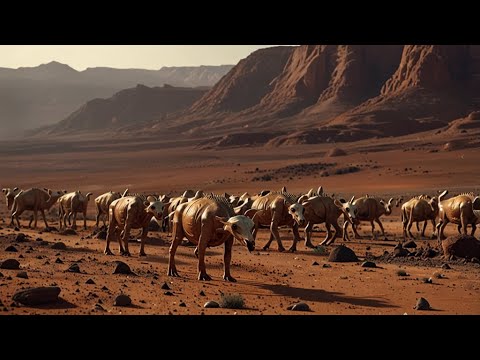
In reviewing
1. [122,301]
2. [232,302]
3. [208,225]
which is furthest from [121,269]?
[232,302]

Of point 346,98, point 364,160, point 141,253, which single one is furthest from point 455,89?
point 141,253

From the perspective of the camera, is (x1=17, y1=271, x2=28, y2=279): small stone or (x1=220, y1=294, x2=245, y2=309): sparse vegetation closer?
(x1=220, y1=294, x2=245, y2=309): sparse vegetation

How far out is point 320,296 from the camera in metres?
15.2

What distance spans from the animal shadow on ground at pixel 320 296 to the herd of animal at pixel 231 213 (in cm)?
149

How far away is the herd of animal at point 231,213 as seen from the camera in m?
15.8

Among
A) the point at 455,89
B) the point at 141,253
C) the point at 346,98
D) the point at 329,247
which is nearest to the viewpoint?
the point at 141,253

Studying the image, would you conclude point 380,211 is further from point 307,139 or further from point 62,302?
point 307,139

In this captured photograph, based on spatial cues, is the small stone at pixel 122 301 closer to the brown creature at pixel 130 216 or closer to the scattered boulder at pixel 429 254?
the brown creature at pixel 130 216

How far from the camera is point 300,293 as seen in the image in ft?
50.7

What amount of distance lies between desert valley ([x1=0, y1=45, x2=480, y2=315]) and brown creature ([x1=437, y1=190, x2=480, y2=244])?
1.91 ft

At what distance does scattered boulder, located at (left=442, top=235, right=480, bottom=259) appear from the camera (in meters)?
21.0

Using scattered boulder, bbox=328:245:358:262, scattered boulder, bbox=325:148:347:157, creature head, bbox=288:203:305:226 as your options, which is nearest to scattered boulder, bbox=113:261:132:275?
creature head, bbox=288:203:305:226

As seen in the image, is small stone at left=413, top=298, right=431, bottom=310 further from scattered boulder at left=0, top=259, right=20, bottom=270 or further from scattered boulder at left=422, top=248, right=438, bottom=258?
scattered boulder at left=0, top=259, right=20, bottom=270

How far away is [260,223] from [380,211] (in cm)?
711
